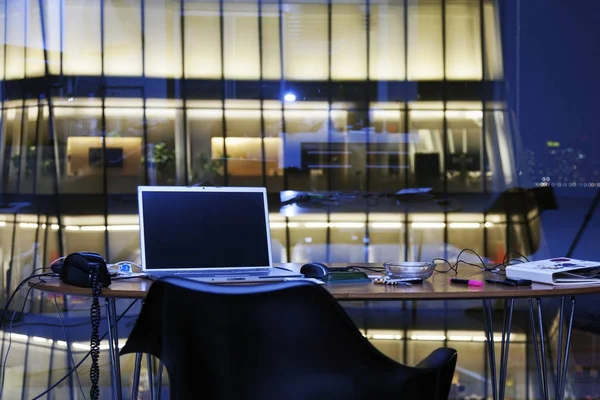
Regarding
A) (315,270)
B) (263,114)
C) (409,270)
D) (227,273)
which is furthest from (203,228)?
(263,114)

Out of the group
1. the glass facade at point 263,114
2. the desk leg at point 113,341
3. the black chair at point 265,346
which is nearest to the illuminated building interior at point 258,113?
the glass facade at point 263,114

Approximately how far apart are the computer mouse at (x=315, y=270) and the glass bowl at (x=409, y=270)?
0.78ft

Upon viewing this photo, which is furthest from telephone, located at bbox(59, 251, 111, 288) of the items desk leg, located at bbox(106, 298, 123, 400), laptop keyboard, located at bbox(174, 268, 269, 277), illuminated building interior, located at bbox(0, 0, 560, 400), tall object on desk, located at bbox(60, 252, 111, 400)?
illuminated building interior, located at bbox(0, 0, 560, 400)

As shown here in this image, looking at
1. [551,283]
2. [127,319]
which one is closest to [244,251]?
[551,283]

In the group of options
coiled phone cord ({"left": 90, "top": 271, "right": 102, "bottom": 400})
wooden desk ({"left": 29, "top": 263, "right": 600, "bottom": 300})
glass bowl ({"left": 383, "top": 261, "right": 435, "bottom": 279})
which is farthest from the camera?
glass bowl ({"left": 383, "top": 261, "right": 435, "bottom": 279})

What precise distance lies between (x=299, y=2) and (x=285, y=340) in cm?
772

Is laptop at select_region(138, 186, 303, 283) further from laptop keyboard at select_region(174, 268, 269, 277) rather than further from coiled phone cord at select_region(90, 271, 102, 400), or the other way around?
coiled phone cord at select_region(90, 271, 102, 400)

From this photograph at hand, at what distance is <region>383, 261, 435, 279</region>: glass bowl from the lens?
2.43 metres

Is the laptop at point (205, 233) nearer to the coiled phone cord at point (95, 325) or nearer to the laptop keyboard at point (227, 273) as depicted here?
the laptop keyboard at point (227, 273)

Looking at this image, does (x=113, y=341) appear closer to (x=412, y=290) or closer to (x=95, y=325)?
(x=95, y=325)

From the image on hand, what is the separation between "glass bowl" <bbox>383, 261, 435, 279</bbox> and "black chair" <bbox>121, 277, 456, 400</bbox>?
848 mm

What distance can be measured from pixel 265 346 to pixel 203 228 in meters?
1.11

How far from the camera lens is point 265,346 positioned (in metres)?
1.49

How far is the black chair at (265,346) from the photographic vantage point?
4.77 feet
